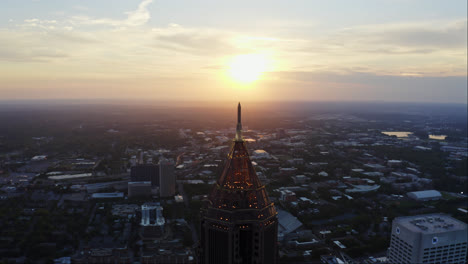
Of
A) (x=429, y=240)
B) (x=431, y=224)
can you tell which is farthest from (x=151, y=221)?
(x=431, y=224)

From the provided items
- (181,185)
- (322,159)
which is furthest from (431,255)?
(322,159)

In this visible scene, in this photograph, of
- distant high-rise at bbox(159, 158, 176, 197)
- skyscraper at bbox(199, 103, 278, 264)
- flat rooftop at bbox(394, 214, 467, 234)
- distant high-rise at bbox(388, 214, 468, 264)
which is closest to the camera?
skyscraper at bbox(199, 103, 278, 264)

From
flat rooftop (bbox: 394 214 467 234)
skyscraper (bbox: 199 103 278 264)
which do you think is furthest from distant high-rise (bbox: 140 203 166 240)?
skyscraper (bbox: 199 103 278 264)

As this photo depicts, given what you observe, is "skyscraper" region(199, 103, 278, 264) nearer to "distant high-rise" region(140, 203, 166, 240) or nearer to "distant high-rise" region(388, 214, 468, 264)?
"distant high-rise" region(388, 214, 468, 264)

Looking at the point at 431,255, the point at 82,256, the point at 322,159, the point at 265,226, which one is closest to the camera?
the point at 265,226

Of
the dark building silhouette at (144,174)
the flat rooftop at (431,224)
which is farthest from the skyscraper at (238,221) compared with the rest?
the dark building silhouette at (144,174)

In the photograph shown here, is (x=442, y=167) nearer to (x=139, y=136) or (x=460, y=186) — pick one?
(x=460, y=186)

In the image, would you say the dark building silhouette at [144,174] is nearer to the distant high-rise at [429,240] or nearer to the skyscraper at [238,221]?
the distant high-rise at [429,240]
